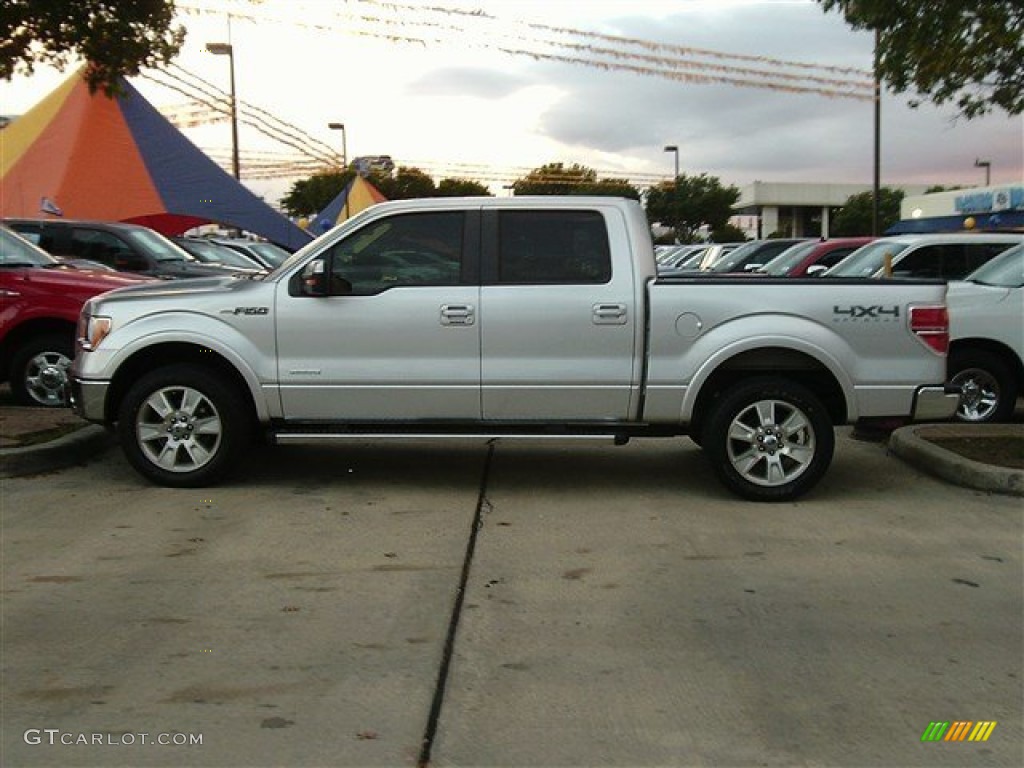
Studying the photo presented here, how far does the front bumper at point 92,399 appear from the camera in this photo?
696 centimetres

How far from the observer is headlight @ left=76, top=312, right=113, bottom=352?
6961 mm

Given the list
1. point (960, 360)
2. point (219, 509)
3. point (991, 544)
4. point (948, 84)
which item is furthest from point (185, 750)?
point (948, 84)

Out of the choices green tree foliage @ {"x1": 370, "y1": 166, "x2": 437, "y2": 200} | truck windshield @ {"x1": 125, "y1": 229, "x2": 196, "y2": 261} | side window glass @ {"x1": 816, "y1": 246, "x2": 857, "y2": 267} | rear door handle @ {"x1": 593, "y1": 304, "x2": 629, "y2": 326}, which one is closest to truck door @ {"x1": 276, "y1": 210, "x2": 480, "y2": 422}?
rear door handle @ {"x1": 593, "y1": 304, "x2": 629, "y2": 326}

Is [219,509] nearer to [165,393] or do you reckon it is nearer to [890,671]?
[165,393]

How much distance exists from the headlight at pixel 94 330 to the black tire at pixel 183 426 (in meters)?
0.39

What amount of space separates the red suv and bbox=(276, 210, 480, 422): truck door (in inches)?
143

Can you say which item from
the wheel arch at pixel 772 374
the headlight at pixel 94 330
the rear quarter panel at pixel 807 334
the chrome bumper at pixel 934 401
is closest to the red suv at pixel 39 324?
the headlight at pixel 94 330

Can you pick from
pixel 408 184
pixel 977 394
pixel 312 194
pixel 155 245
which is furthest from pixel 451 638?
pixel 312 194

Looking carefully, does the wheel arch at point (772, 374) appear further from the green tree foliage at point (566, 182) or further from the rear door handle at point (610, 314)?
the green tree foliage at point (566, 182)

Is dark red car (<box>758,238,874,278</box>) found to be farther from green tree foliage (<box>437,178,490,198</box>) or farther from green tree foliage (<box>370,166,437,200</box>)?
green tree foliage (<box>437,178,490,198</box>)

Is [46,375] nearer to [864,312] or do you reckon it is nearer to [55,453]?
[55,453]

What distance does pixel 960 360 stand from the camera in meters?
9.43

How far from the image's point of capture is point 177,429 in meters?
6.96

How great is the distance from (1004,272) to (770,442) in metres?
4.38
